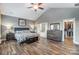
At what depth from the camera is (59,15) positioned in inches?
105

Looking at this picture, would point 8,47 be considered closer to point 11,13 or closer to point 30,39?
point 30,39

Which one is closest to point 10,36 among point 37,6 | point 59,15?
point 37,6

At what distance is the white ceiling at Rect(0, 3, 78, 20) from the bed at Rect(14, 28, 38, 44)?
0.31 m

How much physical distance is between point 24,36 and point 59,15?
0.91 metres

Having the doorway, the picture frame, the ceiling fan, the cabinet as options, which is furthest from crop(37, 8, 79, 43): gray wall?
the cabinet

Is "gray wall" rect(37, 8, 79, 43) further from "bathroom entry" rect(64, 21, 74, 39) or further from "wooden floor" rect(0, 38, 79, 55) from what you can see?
"wooden floor" rect(0, 38, 79, 55)

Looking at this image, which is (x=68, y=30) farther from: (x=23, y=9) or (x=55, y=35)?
(x=23, y=9)

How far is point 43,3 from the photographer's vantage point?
8.38 feet

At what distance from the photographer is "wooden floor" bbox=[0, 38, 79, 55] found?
2551 mm

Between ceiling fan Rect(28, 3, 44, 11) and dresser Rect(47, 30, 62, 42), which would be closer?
ceiling fan Rect(28, 3, 44, 11)

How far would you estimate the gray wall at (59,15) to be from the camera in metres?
2.57

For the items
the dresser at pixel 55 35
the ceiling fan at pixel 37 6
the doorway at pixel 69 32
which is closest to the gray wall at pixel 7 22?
the ceiling fan at pixel 37 6

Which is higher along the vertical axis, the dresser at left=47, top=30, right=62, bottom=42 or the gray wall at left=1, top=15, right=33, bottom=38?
the gray wall at left=1, top=15, right=33, bottom=38
